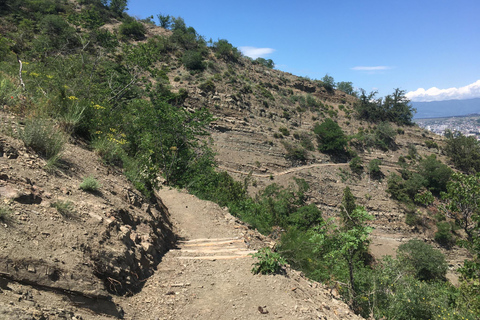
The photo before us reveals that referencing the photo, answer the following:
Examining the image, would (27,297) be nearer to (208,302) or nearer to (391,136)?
(208,302)

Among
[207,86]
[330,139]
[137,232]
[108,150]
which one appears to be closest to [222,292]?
[137,232]

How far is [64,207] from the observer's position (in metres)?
3.24

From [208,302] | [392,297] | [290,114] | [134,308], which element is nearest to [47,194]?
[134,308]

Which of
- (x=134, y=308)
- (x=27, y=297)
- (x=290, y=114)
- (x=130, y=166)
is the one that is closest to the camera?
(x=27, y=297)

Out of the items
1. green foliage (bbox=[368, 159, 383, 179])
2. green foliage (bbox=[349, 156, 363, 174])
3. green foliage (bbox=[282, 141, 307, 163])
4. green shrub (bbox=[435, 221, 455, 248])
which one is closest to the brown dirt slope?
green foliage (bbox=[282, 141, 307, 163])

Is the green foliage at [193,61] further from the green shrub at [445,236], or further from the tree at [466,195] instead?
the tree at [466,195]

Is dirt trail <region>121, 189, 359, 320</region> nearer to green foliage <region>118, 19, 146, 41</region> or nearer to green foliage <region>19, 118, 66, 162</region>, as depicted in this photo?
green foliage <region>19, 118, 66, 162</region>

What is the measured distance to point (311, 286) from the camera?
4.47m

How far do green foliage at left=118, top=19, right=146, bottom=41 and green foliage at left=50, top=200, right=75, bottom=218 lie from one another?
131 ft

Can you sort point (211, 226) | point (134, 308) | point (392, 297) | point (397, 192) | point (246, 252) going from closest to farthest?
point (134, 308), point (246, 252), point (392, 297), point (211, 226), point (397, 192)

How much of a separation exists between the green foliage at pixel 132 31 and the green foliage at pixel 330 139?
2948 cm

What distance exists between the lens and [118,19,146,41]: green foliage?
1468 inches

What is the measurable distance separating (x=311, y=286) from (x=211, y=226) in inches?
125

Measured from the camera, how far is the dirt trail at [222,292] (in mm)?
3301
